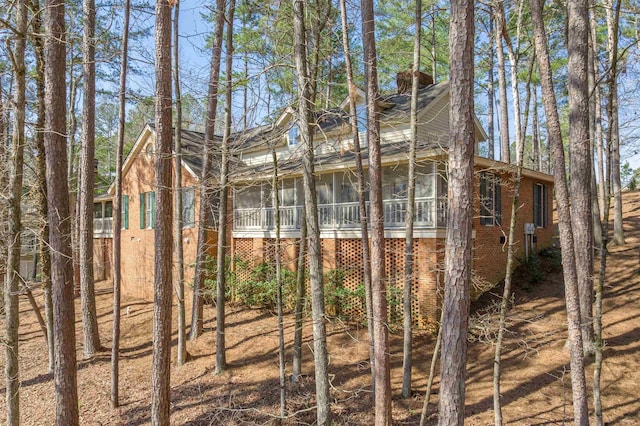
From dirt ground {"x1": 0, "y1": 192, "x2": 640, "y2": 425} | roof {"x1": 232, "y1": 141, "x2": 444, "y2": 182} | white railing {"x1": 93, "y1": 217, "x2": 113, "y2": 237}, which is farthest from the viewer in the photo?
white railing {"x1": 93, "y1": 217, "x2": 113, "y2": 237}

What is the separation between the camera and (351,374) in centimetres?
923

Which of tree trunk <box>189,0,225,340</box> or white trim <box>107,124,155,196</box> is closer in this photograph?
tree trunk <box>189,0,225,340</box>

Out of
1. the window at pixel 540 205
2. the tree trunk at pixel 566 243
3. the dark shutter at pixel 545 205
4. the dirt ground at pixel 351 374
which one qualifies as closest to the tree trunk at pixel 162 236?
the dirt ground at pixel 351 374

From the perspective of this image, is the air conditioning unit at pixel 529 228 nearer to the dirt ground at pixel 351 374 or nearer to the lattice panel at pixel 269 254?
the dirt ground at pixel 351 374

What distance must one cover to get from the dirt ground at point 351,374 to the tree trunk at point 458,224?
1913 millimetres

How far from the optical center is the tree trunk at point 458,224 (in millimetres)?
4281

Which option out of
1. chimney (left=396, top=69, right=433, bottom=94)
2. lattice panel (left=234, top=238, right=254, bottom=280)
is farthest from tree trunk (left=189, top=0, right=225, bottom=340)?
chimney (left=396, top=69, right=433, bottom=94)

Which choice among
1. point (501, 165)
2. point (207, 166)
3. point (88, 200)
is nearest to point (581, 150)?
point (501, 165)

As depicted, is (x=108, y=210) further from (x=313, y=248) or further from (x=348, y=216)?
(x=313, y=248)

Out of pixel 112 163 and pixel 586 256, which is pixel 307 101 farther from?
pixel 112 163

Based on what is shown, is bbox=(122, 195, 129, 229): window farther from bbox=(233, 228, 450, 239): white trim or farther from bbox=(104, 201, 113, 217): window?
bbox=(233, 228, 450, 239): white trim

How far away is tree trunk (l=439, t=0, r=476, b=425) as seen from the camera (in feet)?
14.0

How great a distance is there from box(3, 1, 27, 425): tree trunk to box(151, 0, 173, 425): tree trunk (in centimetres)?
260

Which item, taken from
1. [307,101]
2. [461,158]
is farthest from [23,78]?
[461,158]
